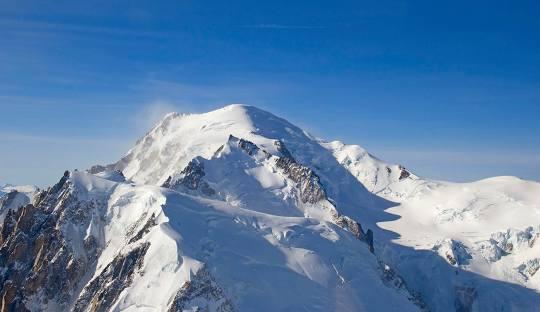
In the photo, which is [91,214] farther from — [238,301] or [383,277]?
[383,277]

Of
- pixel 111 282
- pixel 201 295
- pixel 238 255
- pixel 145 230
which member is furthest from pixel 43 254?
Result: pixel 201 295

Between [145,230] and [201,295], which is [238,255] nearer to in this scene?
[201,295]

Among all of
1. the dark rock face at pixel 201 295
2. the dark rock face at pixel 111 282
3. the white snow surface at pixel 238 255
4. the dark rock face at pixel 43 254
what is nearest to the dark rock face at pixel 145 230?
the white snow surface at pixel 238 255

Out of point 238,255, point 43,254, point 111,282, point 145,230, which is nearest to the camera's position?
point 111,282

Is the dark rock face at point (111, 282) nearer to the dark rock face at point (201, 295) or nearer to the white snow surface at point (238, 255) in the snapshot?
the white snow surface at point (238, 255)

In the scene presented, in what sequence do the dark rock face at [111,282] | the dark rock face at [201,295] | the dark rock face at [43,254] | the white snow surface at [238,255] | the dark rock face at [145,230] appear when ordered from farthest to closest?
the dark rock face at [145,230] < the dark rock face at [43,254] < the dark rock face at [111,282] < the white snow surface at [238,255] < the dark rock face at [201,295]

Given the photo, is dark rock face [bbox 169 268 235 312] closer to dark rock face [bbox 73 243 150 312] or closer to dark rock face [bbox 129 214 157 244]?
dark rock face [bbox 73 243 150 312]
